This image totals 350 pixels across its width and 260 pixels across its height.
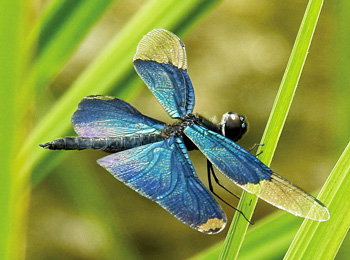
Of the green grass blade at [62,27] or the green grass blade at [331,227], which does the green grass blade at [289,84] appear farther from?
the green grass blade at [62,27]

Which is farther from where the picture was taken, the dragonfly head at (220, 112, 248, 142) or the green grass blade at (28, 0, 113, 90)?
the dragonfly head at (220, 112, 248, 142)

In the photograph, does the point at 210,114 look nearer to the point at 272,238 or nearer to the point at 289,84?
the point at 272,238

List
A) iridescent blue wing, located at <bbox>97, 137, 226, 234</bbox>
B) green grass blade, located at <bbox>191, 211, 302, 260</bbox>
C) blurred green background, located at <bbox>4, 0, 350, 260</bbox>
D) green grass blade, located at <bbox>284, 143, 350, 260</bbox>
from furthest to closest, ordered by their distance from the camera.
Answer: blurred green background, located at <bbox>4, 0, 350, 260</bbox> → green grass blade, located at <bbox>191, 211, 302, 260</bbox> → iridescent blue wing, located at <bbox>97, 137, 226, 234</bbox> → green grass blade, located at <bbox>284, 143, 350, 260</bbox>

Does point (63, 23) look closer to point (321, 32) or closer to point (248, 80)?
point (248, 80)

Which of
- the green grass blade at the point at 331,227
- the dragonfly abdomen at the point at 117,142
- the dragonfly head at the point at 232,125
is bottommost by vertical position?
the dragonfly abdomen at the point at 117,142

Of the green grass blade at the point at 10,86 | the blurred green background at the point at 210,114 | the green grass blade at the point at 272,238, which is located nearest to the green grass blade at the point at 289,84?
the green grass blade at the point at 272,238

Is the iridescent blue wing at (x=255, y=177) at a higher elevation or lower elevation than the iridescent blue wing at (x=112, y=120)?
higher

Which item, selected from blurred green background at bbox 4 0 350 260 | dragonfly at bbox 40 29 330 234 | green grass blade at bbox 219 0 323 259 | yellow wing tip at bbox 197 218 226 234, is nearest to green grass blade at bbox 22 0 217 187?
dragonfly at bbox 40 29 330 234

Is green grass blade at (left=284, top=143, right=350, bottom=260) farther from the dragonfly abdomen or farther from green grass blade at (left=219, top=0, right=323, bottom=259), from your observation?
the dragonfly abdomen
